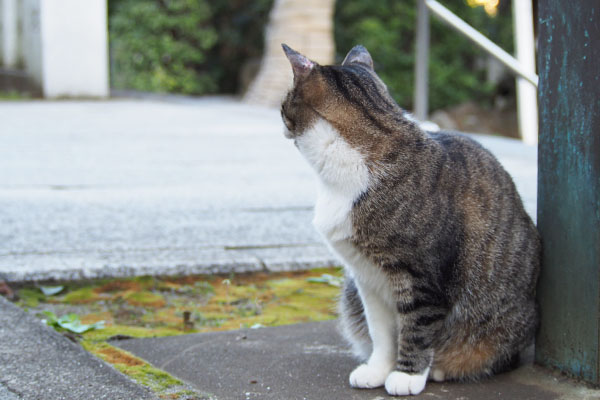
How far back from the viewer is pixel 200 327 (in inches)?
Answer: 101

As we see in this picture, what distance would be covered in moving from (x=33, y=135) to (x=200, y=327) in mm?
4915

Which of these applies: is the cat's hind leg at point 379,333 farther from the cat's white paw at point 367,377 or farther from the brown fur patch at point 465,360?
the brown fur patch at point 465,360

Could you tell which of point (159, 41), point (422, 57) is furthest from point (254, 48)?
point (422, 57)

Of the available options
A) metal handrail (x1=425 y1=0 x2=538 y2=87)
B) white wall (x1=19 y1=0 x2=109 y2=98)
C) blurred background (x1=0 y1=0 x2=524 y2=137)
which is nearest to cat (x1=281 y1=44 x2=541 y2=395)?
metal handrail (x1=425 y1=0 x2=538 y2=87)

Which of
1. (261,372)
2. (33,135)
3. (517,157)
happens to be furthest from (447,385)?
(33,135)

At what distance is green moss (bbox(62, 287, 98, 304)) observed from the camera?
9.02 feet

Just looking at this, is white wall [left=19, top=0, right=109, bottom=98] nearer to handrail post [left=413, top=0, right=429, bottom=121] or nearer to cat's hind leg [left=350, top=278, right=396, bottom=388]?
handrail post [left=413, top=0, right=429, bottom=121]

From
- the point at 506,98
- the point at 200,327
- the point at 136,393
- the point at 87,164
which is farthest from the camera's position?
the point at 506,98

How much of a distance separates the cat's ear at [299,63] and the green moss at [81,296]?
130cm

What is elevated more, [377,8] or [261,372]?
[377,8]

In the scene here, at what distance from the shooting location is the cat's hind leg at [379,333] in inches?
83.0

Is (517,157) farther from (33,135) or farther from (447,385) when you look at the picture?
(33,135)

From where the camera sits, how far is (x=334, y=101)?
2.01m

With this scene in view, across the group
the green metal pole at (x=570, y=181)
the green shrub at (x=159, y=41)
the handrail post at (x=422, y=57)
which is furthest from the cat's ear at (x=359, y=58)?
the green shrub at (x=159, y=41)
